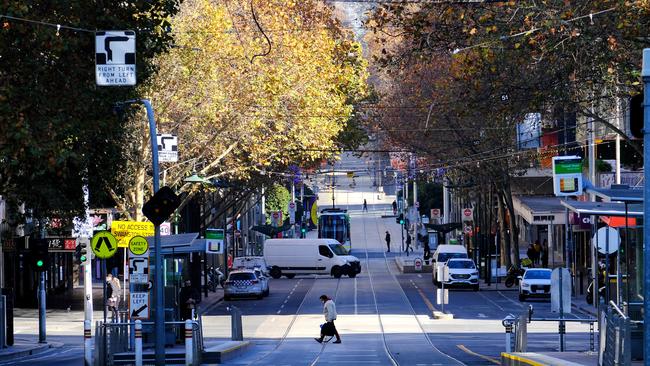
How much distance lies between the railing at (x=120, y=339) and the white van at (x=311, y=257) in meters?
46.2

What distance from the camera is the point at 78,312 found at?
56531mm

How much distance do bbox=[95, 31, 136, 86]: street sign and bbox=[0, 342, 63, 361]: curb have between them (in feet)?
46.9

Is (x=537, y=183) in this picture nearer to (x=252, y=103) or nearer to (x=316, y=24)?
(x=316, y=24)

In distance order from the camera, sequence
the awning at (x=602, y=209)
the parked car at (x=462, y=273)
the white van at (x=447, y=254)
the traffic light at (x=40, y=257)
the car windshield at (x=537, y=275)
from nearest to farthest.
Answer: the awning at (x=602, y=209), the traffic light at (x=40, y=257), the car windshield at (x=537, y=275), the parked car at (x=462, y=273), the white van at (x=447, y=254)

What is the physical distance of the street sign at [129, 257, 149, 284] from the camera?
29.4 m

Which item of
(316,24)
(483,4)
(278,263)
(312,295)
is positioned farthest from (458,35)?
(278,263)

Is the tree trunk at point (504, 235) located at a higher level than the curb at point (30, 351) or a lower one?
higher

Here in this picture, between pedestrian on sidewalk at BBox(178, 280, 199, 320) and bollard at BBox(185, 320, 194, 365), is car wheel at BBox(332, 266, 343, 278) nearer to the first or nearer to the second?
pedestrian on sidewalk at BBox(178, 280, 199, 320)

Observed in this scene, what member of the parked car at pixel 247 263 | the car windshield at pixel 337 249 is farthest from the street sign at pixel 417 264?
the parked car at pixel 247 263

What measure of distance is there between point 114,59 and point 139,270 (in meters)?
7.51

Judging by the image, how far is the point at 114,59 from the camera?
2331 centimetres

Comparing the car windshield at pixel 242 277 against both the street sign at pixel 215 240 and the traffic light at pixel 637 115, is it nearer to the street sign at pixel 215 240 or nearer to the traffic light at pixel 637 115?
the street sign at pixel 215 240

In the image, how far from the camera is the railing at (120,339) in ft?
91.2

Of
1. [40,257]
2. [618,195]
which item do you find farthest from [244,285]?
[618,195]
